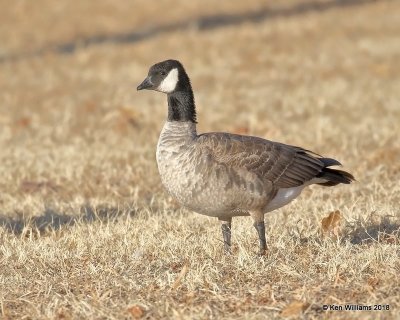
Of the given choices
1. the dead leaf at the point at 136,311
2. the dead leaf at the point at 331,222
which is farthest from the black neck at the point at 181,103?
the dead leaf at the point at 136,311

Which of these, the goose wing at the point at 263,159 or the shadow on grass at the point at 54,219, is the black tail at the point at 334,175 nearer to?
the goose wing at the point at 263,159

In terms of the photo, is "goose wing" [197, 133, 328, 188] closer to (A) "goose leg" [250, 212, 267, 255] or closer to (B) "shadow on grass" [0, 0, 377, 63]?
(A) "goose leg" [250, 212, 267, 255]

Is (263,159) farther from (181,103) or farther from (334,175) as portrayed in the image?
(181,103)

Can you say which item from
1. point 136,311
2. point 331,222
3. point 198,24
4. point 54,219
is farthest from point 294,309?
point 198,24

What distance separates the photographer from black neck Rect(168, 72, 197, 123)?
701 cm

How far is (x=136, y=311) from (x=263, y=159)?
1946mm

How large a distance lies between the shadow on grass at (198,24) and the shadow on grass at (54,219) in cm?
1490

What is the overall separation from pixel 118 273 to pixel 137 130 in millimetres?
7389

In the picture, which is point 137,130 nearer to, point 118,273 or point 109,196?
point 109,196

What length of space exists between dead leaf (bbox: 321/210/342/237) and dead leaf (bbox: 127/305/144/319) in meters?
2.45

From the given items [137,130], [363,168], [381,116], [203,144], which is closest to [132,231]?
[203,144]

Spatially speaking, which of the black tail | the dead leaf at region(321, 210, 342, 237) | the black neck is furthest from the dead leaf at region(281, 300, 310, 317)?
the black neck

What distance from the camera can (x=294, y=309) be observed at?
17.2ft

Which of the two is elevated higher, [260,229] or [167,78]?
[167,78]
